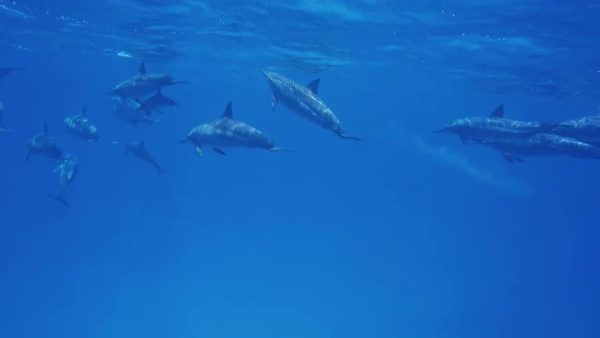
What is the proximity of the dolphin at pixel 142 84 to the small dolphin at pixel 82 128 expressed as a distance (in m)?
1.43

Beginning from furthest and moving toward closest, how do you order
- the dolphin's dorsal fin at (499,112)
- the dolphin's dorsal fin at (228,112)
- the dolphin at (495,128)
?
1. the dolphin's dorsal fin at (499,112)
2. the dolphin at (495,128)
3. the dolphin's dorsal fin at (228,112)

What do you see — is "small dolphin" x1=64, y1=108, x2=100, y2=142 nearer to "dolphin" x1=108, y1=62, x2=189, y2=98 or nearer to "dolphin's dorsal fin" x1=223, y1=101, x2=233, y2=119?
"dolphin" x1=108, y1=62, x2=189, y2=98

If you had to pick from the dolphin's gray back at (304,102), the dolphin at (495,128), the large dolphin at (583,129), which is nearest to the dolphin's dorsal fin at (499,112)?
the dolphin at (495,128)

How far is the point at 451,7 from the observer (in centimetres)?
1947

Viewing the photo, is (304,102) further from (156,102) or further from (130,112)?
(130,112)

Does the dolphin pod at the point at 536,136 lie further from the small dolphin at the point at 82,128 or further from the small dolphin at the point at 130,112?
the small dolphin at the point at 82,128

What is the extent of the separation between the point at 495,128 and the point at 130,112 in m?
11.3

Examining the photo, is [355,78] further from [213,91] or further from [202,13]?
[213,91]

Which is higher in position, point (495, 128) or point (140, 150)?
point (495, 128)

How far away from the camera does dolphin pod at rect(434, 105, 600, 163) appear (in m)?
13.4

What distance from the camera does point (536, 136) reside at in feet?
44.8

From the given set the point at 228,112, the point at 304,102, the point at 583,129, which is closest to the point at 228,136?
the point at 228,112

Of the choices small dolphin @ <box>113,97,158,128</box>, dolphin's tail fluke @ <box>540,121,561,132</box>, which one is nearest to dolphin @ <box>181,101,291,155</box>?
small dolphin @ <box>113,97,158,128</box>

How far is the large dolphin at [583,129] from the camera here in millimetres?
13664
